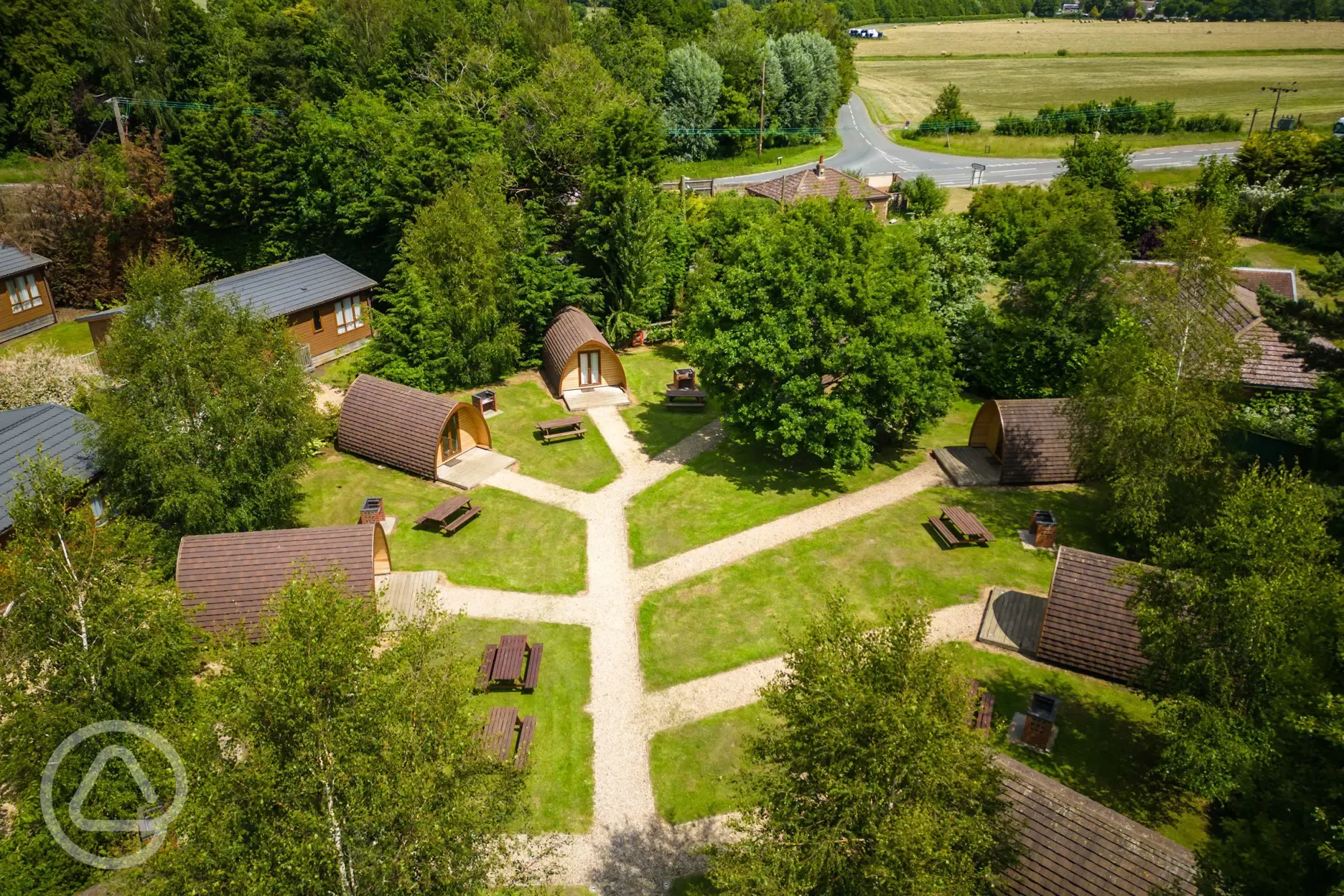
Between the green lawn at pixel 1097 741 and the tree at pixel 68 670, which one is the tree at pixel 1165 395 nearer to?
the green lawn at pixel 1097 741

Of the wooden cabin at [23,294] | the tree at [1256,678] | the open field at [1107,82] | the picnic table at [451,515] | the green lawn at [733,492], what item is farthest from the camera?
the open field at [1107,82]

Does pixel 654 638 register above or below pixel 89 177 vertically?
below

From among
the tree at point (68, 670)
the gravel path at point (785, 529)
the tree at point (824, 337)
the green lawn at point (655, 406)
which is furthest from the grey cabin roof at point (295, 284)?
the tree at point (68, 670)

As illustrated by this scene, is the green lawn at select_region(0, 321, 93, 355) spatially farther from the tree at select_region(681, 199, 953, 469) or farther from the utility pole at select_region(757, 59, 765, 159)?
the utility pole at select_region(757, 59, 765, 159)

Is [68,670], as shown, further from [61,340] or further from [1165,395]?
[61,340]

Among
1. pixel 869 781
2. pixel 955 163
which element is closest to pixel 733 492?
pixel 869 781

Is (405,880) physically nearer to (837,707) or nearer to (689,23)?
(837,707)

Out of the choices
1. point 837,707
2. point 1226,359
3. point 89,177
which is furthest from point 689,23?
point 837,707
